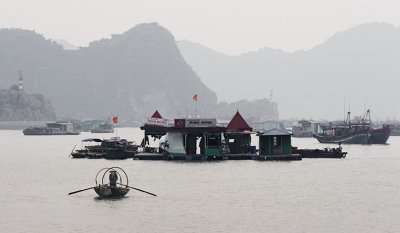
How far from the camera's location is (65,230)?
2142 inches

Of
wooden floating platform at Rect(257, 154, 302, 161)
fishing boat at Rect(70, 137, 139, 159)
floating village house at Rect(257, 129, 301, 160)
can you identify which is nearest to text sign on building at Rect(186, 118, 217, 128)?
floating village house at Rect(257, 129, 301, 160)

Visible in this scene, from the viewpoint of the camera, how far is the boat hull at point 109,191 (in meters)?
69.1

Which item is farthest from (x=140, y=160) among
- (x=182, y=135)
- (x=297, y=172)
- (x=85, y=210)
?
(x=85, y=210)

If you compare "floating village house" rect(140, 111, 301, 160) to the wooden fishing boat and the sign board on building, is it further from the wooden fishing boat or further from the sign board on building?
the wooden fishing boat

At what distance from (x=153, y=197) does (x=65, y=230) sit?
62.0 ft

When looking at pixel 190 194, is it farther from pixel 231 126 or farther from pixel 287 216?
pixel 231 126

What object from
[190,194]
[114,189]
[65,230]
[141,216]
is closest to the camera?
[65,230]

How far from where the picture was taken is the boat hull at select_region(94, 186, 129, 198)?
227ft

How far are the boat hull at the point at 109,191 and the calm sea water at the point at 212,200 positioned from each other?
3.86ft

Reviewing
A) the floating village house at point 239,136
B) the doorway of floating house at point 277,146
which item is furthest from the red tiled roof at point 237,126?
the doorway of floating house at point 277,146

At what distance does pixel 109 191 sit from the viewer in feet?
228

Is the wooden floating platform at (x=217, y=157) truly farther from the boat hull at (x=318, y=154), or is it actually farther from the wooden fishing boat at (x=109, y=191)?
the wooden fishing boat at (x=109, y=191)

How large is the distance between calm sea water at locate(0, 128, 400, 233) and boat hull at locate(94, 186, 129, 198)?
1.18 metres

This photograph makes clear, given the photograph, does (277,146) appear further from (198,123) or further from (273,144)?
(198,123)
